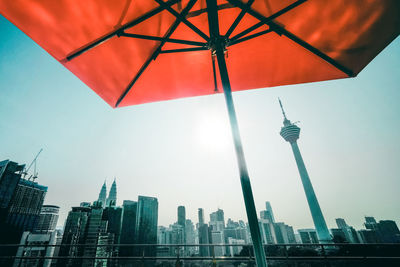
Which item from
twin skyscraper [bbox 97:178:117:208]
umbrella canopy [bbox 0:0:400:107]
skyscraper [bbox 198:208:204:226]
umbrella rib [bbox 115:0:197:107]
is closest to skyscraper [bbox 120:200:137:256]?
skyscraper [bbox 198:208:204:226]

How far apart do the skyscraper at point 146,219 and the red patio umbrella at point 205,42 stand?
207 ft

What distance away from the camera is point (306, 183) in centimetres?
5781

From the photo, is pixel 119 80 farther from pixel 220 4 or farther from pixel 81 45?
pixel 220 4

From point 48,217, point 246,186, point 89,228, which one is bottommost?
point 246,186

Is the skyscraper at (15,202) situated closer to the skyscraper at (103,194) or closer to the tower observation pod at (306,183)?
the skyscraper at (103,194)

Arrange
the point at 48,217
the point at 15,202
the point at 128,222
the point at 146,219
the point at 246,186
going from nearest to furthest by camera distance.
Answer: the point at 246,186 → the point at 15,202 → the point at 146,219 → the point at 128,222 → the point at 48,217

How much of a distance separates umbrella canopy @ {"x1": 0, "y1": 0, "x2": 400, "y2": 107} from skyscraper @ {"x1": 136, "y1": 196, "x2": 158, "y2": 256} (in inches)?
2479

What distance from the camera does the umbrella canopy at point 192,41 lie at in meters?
1.64

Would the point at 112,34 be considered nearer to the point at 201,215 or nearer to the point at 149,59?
the point at 149,59

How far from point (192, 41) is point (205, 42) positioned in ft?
0.49

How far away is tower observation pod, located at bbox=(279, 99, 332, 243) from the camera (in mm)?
55469

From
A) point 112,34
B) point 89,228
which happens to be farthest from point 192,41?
point 89,228

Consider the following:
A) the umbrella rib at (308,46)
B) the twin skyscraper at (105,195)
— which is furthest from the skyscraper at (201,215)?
the umbrella rib at (308,46)

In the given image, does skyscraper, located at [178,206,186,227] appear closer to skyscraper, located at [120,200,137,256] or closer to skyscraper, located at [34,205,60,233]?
skyscraper, located at [120,200,137,256]
